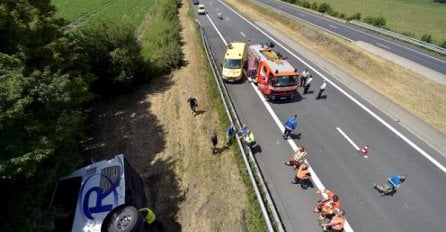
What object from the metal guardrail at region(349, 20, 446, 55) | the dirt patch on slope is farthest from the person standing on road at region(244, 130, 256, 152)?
the metal guardrail at region(349, 20, 446, 55)

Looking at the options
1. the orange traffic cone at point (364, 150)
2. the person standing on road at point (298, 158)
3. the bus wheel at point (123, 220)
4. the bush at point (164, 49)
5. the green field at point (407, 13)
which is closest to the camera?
the bus wheel at point (123, 220)

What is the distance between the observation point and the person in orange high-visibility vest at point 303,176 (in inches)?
441

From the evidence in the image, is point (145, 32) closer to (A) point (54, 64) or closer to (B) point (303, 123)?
(A) point (54, 64)

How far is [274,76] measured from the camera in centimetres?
1716

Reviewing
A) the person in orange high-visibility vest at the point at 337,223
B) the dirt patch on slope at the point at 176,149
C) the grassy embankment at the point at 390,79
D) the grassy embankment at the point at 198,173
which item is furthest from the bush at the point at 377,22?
the person in orange high-visibility vest at the point at 337,223

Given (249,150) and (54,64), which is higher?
(54,64)

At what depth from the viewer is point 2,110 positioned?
764 cm

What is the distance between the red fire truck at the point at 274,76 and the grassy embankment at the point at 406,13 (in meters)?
33.3

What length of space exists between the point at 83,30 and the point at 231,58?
1157 centimetres

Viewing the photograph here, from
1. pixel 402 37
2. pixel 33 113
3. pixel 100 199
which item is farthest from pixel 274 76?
pixel 402 37

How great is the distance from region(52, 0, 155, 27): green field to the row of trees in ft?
104

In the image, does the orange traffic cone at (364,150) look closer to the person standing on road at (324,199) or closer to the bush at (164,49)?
the person standing on road at (324,199)

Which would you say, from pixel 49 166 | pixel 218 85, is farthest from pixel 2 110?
pixel 218 85

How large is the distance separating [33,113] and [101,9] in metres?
52.1
